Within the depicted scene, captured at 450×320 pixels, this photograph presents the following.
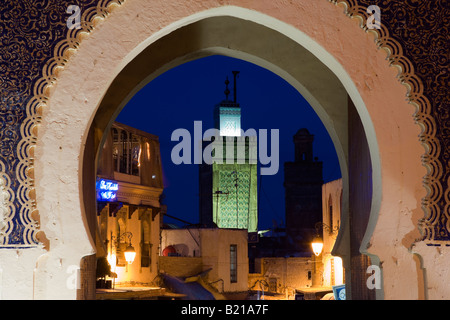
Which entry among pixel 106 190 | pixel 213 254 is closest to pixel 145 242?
pixel 106 190

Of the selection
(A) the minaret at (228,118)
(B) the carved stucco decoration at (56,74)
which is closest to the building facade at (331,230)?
(B) the carved stucco decoration at (56,74)

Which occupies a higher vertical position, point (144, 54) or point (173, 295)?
point (144, 54)

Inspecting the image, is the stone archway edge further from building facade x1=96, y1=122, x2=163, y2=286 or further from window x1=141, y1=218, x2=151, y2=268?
window x1=141, y1=218, x2=151, y2=268

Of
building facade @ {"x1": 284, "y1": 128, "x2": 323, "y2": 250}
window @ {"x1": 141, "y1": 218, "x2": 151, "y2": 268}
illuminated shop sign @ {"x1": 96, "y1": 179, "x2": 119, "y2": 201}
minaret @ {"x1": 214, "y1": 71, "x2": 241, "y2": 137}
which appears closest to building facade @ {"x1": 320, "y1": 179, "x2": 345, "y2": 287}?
window @ {"x1": 141, "y1": 218, "x2": 151, "y2": 268}

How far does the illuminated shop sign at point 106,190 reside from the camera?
1400 centimetres

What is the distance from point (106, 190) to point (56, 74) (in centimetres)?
1033

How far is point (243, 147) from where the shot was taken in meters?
32.4

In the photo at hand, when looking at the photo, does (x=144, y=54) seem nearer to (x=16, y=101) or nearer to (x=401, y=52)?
(x=16, y=101)

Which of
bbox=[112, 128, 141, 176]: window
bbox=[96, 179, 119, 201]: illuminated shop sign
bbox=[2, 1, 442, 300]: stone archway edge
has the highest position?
bbox=[112, 128, 141, 176]: window

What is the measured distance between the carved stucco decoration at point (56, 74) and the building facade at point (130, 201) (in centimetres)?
968

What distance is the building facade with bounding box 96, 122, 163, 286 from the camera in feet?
47.0

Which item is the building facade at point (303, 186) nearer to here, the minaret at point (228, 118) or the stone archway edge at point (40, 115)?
the minaret at point (228, 118)

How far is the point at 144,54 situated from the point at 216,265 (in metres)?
14.8
